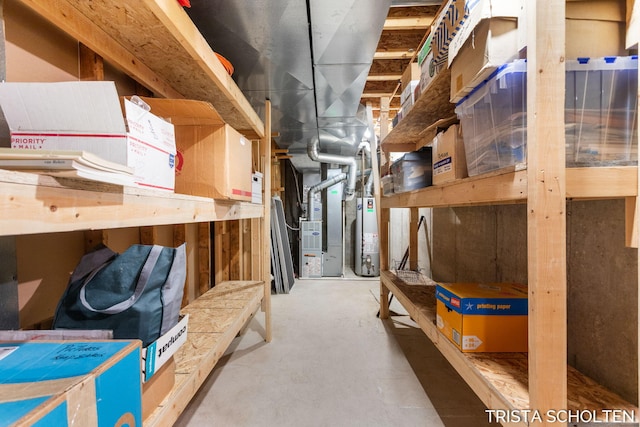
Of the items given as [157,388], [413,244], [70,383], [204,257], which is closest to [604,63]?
[70,383]

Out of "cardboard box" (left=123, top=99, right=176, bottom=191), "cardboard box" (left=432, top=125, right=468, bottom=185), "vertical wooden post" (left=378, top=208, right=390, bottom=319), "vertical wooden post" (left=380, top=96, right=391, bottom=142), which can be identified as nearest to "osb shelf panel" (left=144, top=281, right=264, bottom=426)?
"cardboard box" (left=123, top=99, right=176, bottom=191)

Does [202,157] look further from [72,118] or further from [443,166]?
[443,166]

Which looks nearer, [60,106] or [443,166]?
[60,106]

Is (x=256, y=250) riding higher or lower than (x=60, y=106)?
lower

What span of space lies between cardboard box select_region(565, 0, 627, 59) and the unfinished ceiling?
89 cm

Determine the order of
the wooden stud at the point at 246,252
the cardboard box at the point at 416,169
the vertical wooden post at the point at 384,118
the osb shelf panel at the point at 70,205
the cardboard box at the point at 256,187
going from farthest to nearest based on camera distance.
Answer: the wooden stud at the point at 246,252 → the vertical wooden post at the point at 384,118 → the cardboard box at the point at 256,187 → the cardboard box at the point at 416,169 → the osb shelf panel at the point at 70,205

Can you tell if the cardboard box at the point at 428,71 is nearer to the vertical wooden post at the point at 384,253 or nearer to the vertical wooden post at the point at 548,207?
the vertical wooden post at the point at 548,207

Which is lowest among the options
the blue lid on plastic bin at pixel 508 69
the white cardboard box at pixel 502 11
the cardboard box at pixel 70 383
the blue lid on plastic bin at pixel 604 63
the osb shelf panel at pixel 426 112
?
the cardboard box at pixel 70 383

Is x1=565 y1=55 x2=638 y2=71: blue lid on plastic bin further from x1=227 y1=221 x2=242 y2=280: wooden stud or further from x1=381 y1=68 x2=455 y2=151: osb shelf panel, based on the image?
x1=227 y1=221 x2=242 y2=280: wooden stud

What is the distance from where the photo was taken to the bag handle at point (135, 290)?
810mm

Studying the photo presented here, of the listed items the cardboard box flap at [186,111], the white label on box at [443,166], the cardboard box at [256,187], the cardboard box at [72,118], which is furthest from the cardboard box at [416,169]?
the cardboard box at [72,118]

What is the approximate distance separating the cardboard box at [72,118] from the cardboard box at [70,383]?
0.48 meters

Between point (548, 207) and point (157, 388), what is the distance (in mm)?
1299

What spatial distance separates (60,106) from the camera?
2.09 ft
